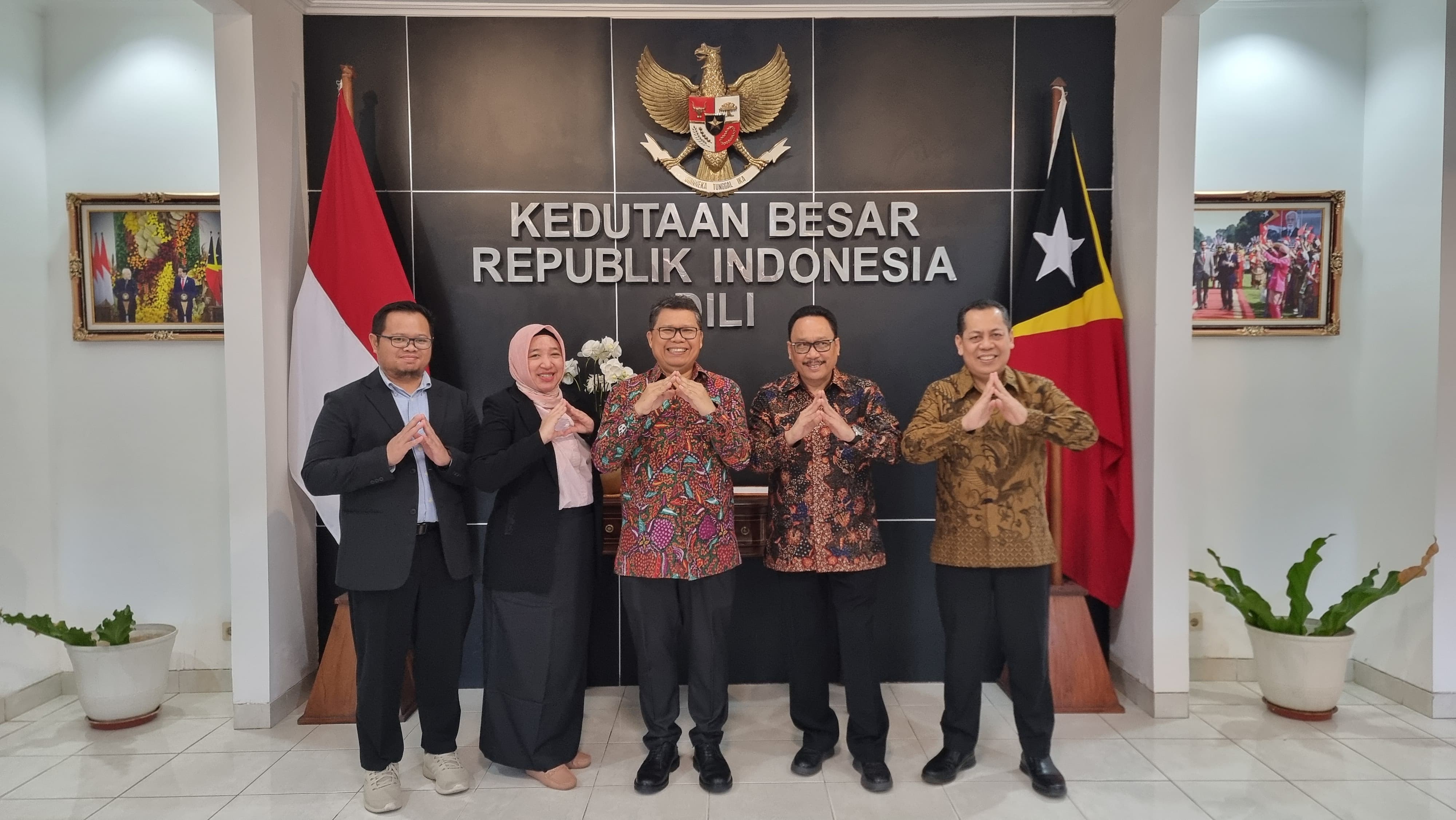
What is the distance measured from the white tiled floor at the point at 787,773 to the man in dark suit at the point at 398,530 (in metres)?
0.33

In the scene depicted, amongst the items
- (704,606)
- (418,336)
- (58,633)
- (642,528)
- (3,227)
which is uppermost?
(3,227)

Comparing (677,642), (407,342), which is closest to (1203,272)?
(677,642)

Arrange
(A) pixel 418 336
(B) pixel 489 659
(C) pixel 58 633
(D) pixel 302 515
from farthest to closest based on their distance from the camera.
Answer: (D) pixel 302 515 < (C) pixel 58 633 < (B) pixel 489 659 < (A) pixel 418 336

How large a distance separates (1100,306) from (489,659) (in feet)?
10.5

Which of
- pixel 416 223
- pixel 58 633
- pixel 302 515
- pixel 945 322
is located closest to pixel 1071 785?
pixel 945 322

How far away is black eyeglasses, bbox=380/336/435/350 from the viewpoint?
9.32 ft

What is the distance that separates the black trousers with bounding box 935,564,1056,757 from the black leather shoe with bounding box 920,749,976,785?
3 centimetres

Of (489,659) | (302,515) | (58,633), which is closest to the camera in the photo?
(489,659)

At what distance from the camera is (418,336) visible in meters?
2.87

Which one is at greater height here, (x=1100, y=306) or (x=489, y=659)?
(x=1100, y=306)

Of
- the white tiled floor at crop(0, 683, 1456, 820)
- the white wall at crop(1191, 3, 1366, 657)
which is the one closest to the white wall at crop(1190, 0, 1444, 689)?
the white wall at crop(1191, 3, 1366, 657)

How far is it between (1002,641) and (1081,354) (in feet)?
5.22

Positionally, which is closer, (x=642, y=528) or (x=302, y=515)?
(x=642, y=528)

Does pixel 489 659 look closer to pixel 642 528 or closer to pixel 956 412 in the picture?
pixel 642 528
